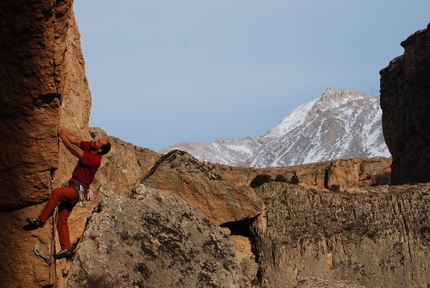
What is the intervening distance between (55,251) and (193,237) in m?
9.38

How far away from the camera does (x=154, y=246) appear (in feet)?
56.2

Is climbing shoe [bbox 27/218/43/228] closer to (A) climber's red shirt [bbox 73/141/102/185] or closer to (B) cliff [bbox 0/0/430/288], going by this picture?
(B) cliff [bbox 0/0/430/288]

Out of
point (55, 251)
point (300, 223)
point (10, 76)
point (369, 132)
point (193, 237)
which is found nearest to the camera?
point (10, 76)

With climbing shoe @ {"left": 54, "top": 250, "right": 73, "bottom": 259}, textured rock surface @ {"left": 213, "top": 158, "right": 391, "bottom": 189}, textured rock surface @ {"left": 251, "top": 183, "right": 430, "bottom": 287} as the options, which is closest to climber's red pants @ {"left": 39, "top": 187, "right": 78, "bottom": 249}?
climbing shoe @ {"left": 54, "top": 250, "right": 73, "bottom": 259}

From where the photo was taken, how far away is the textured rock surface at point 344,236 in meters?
21.3

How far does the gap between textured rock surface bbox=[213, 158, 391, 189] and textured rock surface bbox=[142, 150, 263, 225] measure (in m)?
38.3

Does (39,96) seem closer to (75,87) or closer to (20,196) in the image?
(20,196)

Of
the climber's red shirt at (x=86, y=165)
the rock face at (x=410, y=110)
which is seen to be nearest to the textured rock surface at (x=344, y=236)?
the climber's red shirt at (x=86, y=165)

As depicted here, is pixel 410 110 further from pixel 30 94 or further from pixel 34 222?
pixel 30 94

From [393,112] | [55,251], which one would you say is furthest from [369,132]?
[55,251]

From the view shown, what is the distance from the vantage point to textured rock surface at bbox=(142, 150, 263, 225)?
2169 centimetres

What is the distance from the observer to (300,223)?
881 inches

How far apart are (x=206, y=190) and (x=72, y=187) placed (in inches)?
503

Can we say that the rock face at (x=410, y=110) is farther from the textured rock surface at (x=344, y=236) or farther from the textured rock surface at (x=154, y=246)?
the textured rock surface at (x=154, y=246)
